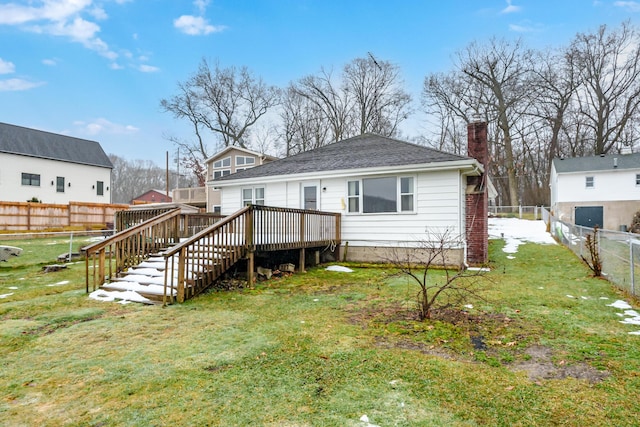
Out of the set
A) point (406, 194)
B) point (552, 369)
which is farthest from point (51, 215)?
point (552, 369)

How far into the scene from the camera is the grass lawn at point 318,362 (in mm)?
2730

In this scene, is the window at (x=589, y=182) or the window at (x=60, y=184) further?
the window at (x=60, y=184)

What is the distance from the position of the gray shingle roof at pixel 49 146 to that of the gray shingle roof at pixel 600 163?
36.5 meters

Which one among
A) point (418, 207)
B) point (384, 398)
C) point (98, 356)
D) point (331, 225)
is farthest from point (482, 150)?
point (98, 356)

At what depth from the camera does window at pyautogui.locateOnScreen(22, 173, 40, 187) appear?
82.2 feet

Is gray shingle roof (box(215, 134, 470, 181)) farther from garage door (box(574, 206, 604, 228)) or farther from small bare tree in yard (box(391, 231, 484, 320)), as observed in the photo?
garage door (box(574, 206, 604, 228))

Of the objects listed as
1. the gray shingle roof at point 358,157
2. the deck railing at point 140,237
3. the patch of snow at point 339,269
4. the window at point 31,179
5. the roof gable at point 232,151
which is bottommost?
the patch of snow at point 339,269

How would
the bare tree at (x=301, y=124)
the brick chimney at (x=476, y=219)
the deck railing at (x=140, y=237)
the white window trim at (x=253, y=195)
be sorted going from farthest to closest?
1. the bare tree at (x=301, y=124)
2. the white window trim at (x=253, y=195)
3. the brick chimney at (x=476, y=219)
4. the deck railing at (x=140, y=237)

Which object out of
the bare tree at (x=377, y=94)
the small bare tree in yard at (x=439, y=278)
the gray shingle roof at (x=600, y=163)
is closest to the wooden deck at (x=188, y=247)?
the small bare tree in yard at (x=439, y=278)

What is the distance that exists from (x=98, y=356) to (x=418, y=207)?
8435 mm

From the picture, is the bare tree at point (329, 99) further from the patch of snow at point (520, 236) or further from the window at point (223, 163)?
the patch of snow at point (520, 236)

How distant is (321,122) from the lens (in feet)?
111

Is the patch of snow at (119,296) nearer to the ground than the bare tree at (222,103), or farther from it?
nearer to the ground

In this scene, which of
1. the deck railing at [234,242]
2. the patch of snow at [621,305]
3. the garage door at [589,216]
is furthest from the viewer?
the garage door at [589,216]
